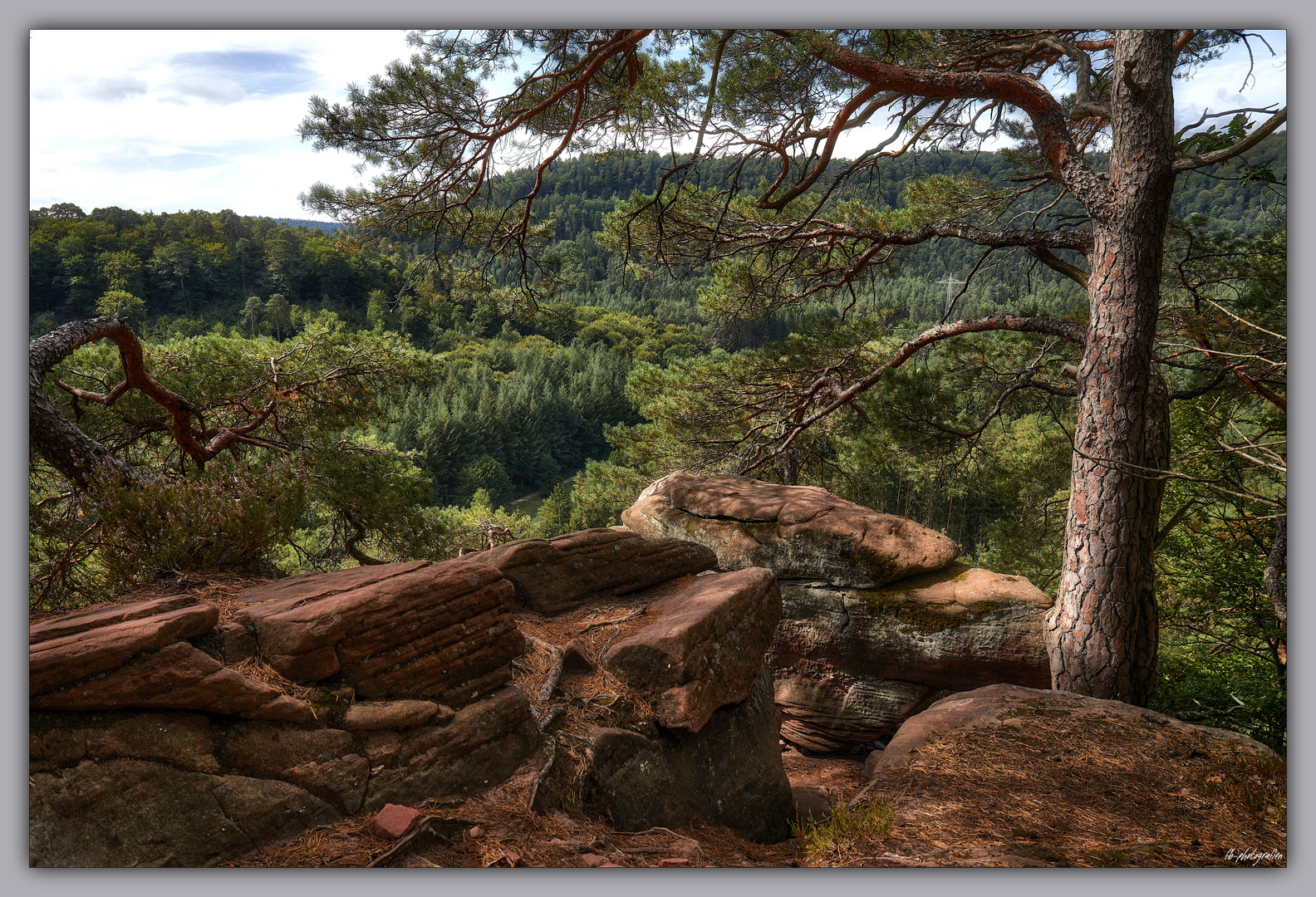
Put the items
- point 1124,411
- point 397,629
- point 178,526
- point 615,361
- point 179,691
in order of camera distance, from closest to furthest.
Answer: point 179,691
point 397,629
point 178,526
point 1124,411
point 615,361

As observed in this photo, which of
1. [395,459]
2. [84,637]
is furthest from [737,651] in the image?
[395,459]

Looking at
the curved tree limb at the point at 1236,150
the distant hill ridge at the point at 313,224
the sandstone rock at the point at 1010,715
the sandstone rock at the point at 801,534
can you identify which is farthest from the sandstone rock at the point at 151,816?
the curved tree limb at the point at 1236,150

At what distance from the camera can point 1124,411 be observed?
493 centimetres

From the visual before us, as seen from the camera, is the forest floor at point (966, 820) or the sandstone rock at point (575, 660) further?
the sandstone rock at point (575, 660)

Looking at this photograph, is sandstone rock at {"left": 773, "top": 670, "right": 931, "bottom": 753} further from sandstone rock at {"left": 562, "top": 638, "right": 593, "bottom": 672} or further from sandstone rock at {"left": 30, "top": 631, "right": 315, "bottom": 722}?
sandstone rock at {"left": 30, "top": 631, "right": 315, "bottom": 722}

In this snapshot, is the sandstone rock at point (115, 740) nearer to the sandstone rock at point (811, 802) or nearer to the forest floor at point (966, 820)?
the forest floor at point (966, 820)

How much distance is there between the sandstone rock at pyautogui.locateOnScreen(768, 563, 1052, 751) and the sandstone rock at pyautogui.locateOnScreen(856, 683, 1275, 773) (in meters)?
1.52

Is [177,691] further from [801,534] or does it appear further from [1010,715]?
[801,534]

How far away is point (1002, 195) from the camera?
6.86 m

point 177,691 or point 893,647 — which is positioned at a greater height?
point 177,691

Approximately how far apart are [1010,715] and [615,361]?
6876 mm

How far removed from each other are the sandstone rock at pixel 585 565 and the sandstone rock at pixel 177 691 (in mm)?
1671

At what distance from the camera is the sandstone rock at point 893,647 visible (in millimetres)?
5992

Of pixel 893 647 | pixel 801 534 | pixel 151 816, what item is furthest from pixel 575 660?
pixel 893 647
